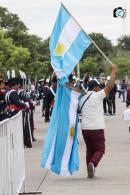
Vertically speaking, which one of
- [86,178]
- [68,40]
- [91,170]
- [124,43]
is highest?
[124,43]

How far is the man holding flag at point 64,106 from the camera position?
11062 millimetres

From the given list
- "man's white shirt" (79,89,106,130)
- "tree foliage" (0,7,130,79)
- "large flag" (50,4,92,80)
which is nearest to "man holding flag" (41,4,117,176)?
"large flag" (50,4,92,80)

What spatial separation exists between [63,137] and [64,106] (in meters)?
0.49

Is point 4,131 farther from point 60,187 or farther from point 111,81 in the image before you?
point 111,81

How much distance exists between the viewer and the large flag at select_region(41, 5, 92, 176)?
11062 mm

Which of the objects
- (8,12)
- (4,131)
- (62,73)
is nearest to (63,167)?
(62,73)

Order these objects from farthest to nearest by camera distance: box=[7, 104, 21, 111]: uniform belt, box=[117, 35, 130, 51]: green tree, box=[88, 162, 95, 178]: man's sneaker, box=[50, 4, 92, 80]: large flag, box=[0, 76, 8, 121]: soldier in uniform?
box=[117, 35, 130, 51]: green tree → box=[7, 104, 21, 111]: uniform belt → box=[0, 76, 8, 121]: soldier in uniform → box=[88, 162, 95, 178]: man's sneaker → box=[50, 4, 92, 80]: large flag

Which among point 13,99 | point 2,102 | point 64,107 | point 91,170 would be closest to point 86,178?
point 91,170

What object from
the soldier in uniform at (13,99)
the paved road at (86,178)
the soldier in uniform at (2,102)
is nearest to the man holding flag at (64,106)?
the paved road at (86,178)

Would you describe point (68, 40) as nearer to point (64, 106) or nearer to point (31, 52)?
point (64, 106)

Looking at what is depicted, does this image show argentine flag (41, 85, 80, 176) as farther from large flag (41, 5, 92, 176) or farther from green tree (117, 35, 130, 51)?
green tree (117, 35, 130, 51)

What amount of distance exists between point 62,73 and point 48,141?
109 cm

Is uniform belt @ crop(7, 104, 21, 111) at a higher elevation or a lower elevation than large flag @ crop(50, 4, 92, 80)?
lower

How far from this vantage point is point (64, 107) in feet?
36.9
